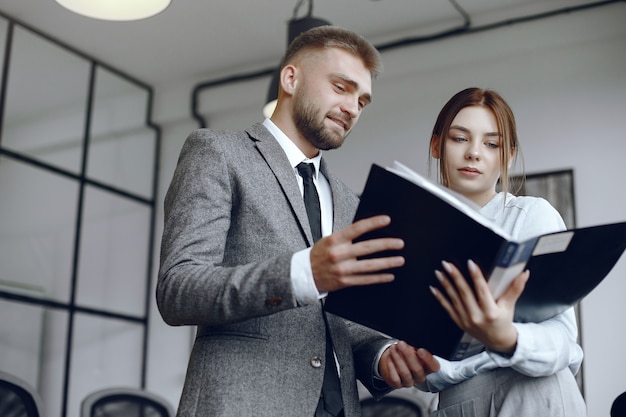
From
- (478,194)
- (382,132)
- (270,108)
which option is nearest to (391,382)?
(478,194)

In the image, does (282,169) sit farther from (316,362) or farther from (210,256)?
(316,362)

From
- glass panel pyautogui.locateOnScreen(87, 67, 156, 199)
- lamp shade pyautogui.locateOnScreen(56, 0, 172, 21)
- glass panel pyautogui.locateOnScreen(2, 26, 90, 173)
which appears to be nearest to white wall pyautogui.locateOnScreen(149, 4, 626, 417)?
glass panel pyautogui.locateOnScreen(87, 67, 156, 199)

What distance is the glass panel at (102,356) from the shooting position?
5.47m

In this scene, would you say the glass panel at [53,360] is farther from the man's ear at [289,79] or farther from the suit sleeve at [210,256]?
the suit sleeve at [210,256]

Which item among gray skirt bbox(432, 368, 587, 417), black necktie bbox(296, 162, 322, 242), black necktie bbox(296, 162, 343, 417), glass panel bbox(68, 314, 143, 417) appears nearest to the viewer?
gray skirt bbox(432, 368, 587, 417)

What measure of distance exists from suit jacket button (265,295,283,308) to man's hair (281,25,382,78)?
74 cm

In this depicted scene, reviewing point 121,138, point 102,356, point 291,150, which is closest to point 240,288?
point 291,150

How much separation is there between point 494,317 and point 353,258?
0.24 meters

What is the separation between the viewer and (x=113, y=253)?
5840 mm

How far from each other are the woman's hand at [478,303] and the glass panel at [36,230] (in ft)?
14.4

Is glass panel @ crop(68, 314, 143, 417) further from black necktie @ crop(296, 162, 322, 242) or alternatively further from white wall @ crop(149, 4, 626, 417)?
black necktie @ crop(296, 162, 322, 242)

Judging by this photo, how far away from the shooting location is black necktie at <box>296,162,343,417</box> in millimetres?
1486

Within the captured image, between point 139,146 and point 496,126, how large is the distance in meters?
4.85

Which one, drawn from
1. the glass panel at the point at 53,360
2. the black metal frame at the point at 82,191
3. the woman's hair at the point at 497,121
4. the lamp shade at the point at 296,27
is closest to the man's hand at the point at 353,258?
the woman's hair at the point at 497,121
